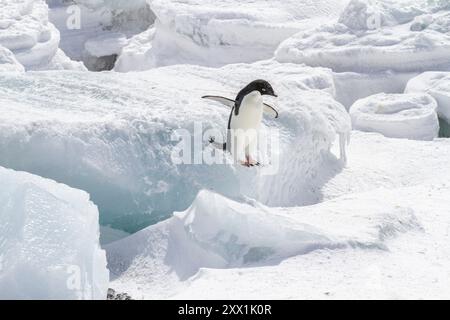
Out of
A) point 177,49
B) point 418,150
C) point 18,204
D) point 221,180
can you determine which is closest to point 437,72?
point 418,150

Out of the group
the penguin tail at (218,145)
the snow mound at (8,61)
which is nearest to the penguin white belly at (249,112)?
the penguin tail at (218,145)

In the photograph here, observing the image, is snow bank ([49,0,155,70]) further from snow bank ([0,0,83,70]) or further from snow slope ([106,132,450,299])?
snow slope ([106,132,450,299])

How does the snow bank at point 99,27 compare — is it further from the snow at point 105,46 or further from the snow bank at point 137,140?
the snow bank at point 137,140

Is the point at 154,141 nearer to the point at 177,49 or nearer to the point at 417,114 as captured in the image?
the point at 417,114

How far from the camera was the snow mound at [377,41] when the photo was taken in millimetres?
9711

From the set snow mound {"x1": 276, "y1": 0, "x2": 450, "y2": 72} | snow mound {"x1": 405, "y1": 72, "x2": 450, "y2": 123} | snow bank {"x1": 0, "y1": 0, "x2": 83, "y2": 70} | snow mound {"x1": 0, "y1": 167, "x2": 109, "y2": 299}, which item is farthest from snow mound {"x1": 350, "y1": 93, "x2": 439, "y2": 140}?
snow mound {"x1": 0, "y1": 167, "x2": 109, "y2": 299}

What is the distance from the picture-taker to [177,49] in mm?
12234

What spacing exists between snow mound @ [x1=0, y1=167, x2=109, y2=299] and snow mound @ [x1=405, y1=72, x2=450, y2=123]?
6.19m

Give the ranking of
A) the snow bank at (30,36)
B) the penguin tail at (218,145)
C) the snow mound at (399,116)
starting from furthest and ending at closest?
the snow bank at (30,36) → the snow mound at (399,116) → the penguin tail at (218,145)

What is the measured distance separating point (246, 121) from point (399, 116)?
13.1ft

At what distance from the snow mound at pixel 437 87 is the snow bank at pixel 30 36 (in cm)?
482

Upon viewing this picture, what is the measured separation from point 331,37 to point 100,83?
5.25 meters

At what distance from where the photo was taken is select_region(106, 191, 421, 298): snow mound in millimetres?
3664

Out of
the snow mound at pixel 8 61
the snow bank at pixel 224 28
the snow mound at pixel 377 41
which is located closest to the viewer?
the snow mound at pixel 8 61
